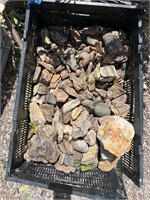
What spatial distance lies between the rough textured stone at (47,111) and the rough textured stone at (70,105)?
7cm

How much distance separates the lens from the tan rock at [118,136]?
1524 millimetres

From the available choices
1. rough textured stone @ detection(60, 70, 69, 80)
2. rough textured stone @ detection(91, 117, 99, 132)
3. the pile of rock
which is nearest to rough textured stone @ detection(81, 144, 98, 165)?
the pile of rock

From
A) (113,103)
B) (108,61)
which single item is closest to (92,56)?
(108,61)

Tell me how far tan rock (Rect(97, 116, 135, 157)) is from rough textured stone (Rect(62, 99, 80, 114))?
0.23 metres

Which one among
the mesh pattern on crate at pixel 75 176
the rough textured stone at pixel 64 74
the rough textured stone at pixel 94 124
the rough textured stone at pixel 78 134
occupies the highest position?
the rough textured stone at pixel 64 74

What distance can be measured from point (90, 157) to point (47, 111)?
343mm

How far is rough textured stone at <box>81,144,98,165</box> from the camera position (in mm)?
1641

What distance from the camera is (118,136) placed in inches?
60.6

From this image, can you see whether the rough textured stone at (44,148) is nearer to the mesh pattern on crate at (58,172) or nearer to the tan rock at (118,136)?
the mesh pattern on crate at (58,172)

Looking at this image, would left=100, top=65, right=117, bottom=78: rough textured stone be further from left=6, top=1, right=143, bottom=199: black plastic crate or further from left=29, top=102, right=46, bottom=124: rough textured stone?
left=29, top=102, right=46, bottom=124: rough textured stone

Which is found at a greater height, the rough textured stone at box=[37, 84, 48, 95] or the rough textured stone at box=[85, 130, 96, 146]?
the rough textured stone at box=[37, 84, 48, 95]

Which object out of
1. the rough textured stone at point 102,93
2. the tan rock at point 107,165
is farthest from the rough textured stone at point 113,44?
the tan rock at point 107,165

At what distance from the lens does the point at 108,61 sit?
5.67 ft

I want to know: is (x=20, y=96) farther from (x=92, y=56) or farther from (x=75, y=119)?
(x=92, y=56)
